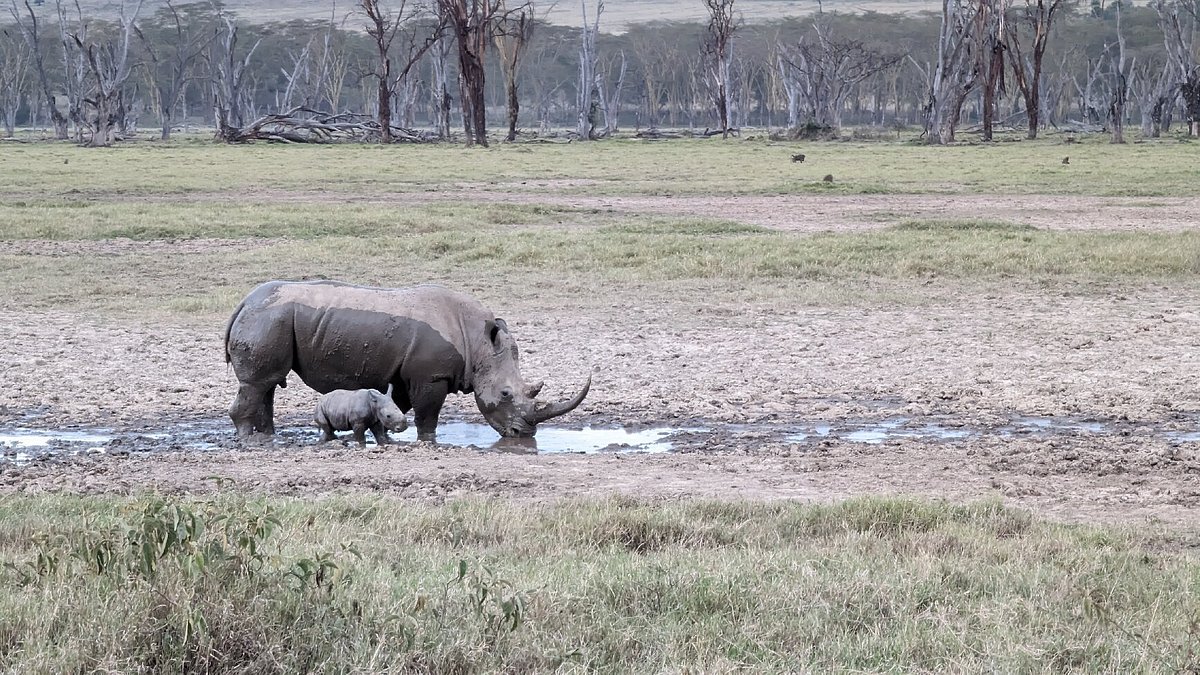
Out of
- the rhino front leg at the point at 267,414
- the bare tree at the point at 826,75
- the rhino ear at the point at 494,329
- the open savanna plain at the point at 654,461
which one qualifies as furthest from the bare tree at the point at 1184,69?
the rhino front leg at the point at 267,414

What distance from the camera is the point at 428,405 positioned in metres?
9.81

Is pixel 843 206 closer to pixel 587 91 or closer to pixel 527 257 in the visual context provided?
pixel 527 257

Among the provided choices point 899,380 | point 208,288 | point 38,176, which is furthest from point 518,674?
point 38,176

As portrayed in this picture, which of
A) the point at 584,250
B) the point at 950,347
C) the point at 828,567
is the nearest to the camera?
the point at 828,567

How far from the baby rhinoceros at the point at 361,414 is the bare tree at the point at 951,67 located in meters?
48.7

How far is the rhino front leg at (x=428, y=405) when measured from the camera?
9766mm

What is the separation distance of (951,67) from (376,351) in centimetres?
5062

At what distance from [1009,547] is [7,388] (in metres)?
7.71

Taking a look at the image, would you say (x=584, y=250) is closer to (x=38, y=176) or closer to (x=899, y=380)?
(x=899, y=380)

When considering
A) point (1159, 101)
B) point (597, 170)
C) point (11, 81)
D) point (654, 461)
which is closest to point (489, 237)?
point (654, 461)

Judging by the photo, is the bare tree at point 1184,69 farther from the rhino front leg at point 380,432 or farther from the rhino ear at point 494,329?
the rhino front leg at point 380,432

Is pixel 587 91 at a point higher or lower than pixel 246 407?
higher

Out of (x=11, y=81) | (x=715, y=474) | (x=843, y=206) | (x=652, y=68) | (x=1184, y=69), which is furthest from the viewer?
(x=652, y=68)

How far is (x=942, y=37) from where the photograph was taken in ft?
181
